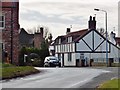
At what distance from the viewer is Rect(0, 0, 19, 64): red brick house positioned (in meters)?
46.9

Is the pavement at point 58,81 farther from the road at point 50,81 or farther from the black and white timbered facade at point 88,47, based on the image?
the black and white timbered facade at point 88,47

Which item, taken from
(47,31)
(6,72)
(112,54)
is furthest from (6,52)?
(47,31)

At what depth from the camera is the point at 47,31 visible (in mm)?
130250

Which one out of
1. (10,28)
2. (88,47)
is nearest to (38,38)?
(88,47)

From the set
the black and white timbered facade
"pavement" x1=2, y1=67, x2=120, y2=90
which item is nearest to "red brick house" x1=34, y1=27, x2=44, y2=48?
the black and white timbered facade

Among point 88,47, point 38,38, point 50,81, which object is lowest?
point 50,81

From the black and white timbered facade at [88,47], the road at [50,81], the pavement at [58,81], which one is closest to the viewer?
the pavement at [58,81]

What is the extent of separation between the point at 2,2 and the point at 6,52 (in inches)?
222

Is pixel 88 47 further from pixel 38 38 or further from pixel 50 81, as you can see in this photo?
pixel 50 81

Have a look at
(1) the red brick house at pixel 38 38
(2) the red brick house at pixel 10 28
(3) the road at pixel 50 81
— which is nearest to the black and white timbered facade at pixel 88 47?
(1) the red brick house at pixel 38 38

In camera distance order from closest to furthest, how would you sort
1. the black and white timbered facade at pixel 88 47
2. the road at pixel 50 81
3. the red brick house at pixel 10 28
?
the road at pixel 50 81 → the red brick house at pixel 10 28 → the black and white timbered facade at pixel 88 47

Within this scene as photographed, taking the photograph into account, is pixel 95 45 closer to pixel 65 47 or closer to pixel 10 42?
pixel 65 47

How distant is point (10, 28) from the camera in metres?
47.4

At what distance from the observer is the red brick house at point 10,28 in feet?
154
